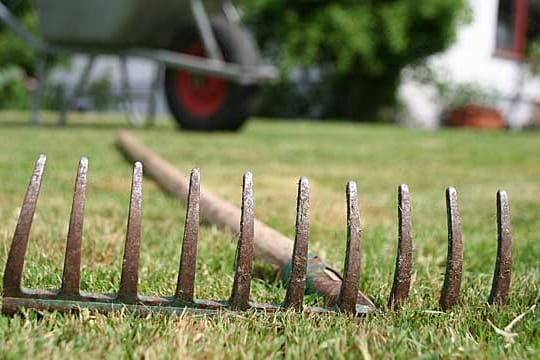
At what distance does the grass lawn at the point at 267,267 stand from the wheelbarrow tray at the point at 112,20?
7.50ft

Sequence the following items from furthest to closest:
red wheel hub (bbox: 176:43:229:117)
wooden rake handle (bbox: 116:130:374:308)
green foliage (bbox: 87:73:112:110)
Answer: green foliage (bbox: 87:73:112:110) < red wheel hub (bbox: 176:43:229:117) < wooden rake handle (bbox: 116:130:374:308)

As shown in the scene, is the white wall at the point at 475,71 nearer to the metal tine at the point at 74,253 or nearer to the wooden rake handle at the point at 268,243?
the wooden rake handle at the point at 268,243

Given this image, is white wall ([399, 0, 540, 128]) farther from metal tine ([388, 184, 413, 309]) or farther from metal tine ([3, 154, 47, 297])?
metal tine ([3, 154, 47, 297])

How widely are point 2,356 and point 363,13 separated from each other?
12.6 metres

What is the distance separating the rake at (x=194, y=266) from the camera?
1.60 meters

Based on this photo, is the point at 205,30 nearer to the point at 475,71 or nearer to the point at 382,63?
the point at 382,63

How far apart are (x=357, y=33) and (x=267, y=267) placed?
1148 centimetres

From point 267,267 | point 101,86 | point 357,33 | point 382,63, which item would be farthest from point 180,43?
point 101,86

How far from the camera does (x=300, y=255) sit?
1.66 metres

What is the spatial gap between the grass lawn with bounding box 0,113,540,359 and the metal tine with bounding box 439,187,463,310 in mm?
32

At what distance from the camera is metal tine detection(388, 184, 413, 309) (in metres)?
1.69

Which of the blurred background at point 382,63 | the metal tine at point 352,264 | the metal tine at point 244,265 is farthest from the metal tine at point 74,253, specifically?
the blurred background at point 382,63

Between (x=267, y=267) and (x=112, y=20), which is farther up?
(x=112, y=20)

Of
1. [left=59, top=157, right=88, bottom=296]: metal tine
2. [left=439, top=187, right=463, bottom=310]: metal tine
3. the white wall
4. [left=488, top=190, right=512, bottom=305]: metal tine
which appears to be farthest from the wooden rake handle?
the white wall
